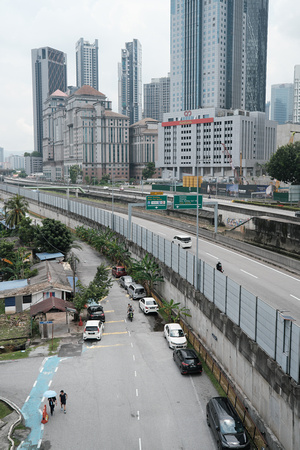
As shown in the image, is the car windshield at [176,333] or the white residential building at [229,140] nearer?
the car windshield at [176,333]

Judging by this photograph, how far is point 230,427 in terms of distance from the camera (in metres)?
18.7

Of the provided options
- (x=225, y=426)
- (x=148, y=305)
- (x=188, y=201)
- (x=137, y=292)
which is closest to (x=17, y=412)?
(x=225, y=426)

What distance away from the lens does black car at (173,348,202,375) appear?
25.5 m

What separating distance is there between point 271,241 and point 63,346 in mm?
29296

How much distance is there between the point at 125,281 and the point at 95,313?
10.1 metres

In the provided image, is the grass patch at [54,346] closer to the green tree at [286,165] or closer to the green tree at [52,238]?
the green tree at [52,238]

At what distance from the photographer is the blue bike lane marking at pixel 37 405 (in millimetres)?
19562

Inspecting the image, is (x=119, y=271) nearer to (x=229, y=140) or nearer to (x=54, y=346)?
(x=54, y=346)

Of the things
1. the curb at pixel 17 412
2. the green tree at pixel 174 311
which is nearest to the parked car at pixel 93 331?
the green tree at pixel 174 311

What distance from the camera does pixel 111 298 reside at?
42125 millimetres

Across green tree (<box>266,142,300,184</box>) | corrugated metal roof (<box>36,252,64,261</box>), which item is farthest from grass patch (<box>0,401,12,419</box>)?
green tree (<box>266,142,300,184</box>)

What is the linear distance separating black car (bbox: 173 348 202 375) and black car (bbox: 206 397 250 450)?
482 cm

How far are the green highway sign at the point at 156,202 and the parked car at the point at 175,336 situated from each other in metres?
25.1

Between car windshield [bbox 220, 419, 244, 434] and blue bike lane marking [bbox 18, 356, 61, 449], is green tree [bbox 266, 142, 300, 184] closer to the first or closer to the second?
blue bike lane marking [bbox 18, 356, 61, 449]
